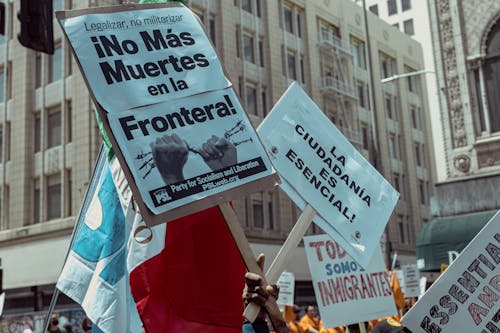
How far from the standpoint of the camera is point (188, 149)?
301cm

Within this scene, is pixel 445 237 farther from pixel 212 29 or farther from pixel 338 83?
pixel 338 83

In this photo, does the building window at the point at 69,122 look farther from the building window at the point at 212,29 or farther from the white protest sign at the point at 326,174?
the white protest sign at the point at 326,174

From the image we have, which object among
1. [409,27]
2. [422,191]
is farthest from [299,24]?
[409,27]

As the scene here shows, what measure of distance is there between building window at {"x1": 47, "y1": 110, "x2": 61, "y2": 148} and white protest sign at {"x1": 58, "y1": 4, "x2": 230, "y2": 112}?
24.2m

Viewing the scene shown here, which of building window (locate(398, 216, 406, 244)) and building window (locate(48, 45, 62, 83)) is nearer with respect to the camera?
building window (locate(48, 45, 62, 83))

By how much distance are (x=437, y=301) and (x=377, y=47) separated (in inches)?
1505

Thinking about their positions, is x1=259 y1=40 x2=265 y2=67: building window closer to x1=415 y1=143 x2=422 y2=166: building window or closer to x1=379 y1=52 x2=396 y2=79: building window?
x1=379 y1=52 x2=396 y2=79: building window

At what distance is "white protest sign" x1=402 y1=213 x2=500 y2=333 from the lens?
398 cm

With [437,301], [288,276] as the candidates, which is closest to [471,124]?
[288,276]

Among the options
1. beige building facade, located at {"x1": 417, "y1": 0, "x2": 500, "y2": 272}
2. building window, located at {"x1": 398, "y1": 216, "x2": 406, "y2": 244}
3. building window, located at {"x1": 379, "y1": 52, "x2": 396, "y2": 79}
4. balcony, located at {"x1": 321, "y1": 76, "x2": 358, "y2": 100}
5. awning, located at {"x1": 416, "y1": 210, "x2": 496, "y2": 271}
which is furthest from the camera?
building window, located at {"x1": 379, "y1": 52, "x2": 396, "y2": 79}

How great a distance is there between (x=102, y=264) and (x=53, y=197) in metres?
23.5

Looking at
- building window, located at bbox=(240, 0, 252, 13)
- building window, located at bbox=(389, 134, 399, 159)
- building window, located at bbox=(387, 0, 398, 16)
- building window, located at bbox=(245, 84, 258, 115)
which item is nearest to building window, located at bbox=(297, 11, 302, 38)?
building window, located at bbox=(240, 0, 252, 13)

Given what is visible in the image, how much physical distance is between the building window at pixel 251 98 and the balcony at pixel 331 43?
6.57m

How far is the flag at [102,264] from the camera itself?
12.4 ft
